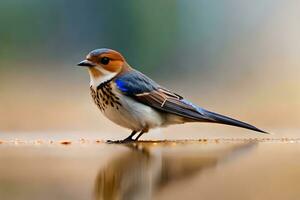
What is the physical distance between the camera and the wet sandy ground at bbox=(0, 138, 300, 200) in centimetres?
122

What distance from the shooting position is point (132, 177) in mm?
1415

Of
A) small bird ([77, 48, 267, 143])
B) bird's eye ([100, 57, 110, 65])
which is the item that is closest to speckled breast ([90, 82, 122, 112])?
small bird ([77, 48, 267, 143])

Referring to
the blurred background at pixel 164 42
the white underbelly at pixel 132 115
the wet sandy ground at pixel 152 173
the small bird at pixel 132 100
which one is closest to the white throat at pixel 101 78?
the small bird at pixel 132 100

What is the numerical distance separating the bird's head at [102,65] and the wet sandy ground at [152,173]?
86 cm

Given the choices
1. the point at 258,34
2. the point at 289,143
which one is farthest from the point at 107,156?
the point at 258,34

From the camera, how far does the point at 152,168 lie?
1.55 metres

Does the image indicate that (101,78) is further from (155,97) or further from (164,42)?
(164,42)

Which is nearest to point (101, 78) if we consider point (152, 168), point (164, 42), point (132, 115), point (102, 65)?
point (102, 65)

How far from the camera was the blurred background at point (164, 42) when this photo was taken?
8.50m

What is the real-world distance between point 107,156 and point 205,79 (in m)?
7.18

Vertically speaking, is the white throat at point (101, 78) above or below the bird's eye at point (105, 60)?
below

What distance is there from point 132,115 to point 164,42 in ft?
21.3

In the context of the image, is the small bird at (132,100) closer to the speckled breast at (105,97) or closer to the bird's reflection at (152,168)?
the speckled breast at (105,97)

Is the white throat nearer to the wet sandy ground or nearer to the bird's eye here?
the bird's eye
